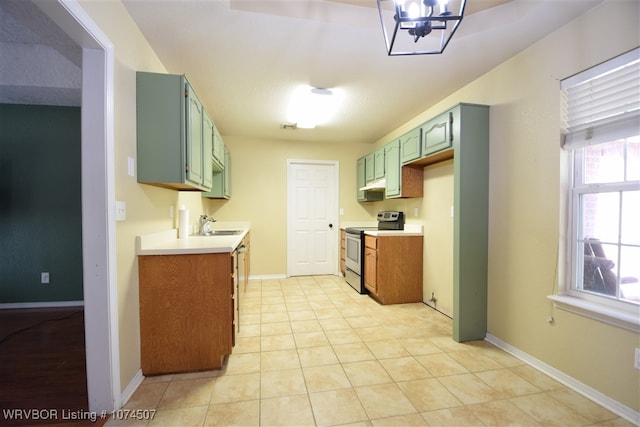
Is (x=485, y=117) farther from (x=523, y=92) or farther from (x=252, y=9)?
(x=252, y=9)

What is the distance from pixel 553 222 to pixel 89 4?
3.07m

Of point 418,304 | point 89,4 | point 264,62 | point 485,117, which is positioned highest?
point 264,62

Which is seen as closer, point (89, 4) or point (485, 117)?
point (89, 4)

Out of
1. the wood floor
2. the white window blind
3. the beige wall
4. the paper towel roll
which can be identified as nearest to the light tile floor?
the beige wall

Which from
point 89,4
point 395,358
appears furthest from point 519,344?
point 89,4

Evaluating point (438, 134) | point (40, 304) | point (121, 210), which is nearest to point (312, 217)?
point (438, 134)

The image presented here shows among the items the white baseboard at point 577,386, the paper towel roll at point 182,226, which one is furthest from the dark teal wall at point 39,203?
the white baseboard at point 577,386

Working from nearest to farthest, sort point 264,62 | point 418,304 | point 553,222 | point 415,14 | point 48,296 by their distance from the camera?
point 415,14 → point 553,222 → point 264,62 → point 48,296 → point 418,304

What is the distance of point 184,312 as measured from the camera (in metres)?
1.91

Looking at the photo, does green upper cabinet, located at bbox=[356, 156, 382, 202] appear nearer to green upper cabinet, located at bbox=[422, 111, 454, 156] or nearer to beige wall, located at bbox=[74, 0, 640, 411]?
green upper cabinet, located at bbox=[422, 111, 454, 156]

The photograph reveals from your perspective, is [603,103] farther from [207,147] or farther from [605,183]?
[207,147]

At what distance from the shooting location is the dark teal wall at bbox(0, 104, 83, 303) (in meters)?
3.06

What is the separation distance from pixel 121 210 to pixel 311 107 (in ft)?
7.49

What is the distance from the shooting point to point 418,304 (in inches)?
134
